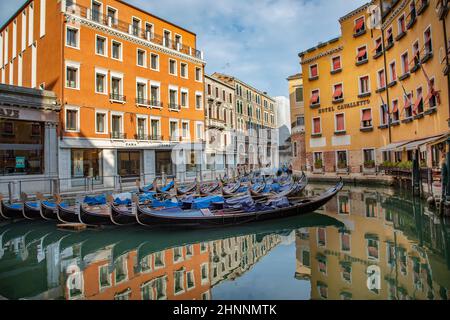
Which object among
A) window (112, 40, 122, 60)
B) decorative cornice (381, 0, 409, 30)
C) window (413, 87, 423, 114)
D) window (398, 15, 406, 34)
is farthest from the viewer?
window (112, 40, 122, 60)

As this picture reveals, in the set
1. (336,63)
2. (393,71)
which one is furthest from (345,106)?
(393,71)

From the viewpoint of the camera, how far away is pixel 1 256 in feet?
23.1

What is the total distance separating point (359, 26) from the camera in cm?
2038

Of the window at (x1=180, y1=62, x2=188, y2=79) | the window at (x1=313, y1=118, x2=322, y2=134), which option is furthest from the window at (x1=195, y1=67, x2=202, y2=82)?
the window at (x1=313, y1=118, x2=322, y2=134)

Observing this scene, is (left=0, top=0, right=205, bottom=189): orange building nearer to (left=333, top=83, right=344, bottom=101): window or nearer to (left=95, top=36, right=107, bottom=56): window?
(left=95, top=36, right=107, bottom=56): window

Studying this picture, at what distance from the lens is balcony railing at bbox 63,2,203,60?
1712 cm

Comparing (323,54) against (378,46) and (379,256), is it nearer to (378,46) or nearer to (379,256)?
(378,46)

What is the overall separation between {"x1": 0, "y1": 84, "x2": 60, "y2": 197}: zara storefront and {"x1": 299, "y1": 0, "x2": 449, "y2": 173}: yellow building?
1626 centimetres

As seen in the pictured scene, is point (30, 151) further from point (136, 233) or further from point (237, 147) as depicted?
point (237, 147)

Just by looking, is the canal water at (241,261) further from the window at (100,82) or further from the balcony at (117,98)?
the balcony at (117,98)

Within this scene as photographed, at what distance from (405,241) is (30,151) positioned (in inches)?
612

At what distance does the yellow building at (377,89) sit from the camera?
12.1m
